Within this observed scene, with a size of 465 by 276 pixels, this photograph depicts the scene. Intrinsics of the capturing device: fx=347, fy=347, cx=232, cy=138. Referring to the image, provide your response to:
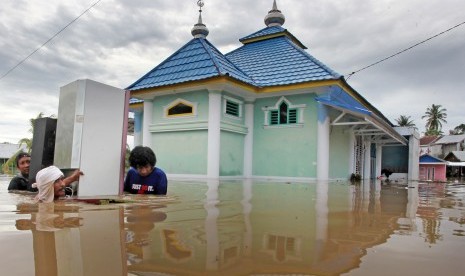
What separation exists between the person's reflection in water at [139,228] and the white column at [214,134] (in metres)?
7.91

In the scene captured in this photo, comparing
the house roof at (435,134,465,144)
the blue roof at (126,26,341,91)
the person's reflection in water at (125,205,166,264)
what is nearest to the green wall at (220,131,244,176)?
the blue roof at (126,26,341,91)

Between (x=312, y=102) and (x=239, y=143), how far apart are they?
313 cm

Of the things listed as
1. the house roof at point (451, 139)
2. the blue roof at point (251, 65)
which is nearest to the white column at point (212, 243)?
the blue roof at point (251, 65)

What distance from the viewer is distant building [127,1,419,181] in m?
12.0

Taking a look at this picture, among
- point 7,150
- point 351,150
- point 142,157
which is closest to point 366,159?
point 351,150

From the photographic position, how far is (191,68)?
1291 cm

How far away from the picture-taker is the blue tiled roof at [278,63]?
40.1 feet

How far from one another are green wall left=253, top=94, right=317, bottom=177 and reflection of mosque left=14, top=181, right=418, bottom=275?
908cm

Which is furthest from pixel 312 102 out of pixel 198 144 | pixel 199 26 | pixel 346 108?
pixel 199 26

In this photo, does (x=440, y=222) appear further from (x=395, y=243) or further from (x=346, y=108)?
(x=346, y=108)

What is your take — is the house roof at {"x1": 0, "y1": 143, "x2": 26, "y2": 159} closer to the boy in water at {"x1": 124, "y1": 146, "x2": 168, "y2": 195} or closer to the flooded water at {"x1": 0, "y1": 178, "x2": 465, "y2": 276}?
the boy in water at {"x1": 124, "y1": 146, "x2": 168, "y2": 195}

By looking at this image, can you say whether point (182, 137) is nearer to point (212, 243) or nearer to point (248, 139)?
point (248, 139)

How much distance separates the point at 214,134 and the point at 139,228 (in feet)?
30.9

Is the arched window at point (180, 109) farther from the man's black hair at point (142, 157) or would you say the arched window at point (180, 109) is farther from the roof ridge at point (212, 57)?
the man's black hair at point (142, 157)
